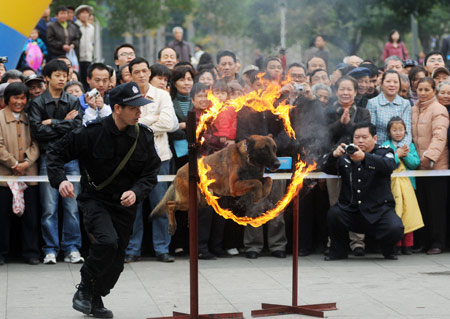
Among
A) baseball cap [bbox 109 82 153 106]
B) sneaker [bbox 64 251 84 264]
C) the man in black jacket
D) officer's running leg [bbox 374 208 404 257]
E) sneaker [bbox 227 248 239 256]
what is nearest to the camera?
baseball cap [bbox 109 82 153 106]

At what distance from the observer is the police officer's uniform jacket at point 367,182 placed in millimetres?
9102

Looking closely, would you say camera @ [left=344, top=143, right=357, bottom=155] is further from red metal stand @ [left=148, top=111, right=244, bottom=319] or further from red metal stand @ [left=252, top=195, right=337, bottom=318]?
red metal stand @ [left=148, top=111, right=244, bottom=319]

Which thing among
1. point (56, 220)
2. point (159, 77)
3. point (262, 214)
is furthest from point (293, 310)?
point (159, 77)

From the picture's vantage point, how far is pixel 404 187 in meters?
9.62

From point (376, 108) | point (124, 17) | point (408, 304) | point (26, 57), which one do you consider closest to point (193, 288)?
point (408, 304)

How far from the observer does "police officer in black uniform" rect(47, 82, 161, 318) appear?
668 centimetres

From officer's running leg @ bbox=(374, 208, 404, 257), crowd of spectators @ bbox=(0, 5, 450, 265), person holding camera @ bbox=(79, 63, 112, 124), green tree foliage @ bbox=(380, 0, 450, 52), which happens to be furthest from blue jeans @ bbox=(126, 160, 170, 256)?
green tree foliage @ bbox=(380, 0, 450, 52)

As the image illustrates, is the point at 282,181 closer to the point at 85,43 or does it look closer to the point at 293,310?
the point at 293,310

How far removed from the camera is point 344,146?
9.02m

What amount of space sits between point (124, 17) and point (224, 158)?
23822 millimetres

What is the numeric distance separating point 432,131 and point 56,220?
14.3 feet

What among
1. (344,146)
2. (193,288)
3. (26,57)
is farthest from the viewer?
(26,57)

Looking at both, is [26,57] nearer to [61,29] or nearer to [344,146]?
[61,29]

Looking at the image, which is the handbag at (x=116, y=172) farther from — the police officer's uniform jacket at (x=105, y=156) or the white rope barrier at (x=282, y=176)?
the white rope barrier at (x=282, y=176)
